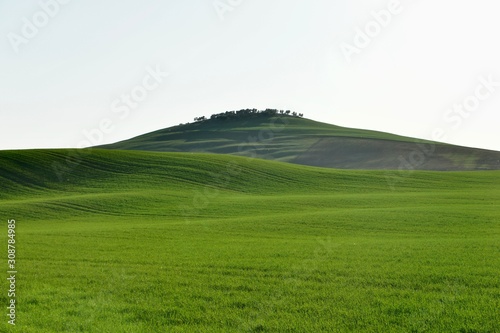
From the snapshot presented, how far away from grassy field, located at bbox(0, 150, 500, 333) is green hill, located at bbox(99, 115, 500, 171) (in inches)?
1708

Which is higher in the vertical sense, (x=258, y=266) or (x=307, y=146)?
(x=307, y=146)

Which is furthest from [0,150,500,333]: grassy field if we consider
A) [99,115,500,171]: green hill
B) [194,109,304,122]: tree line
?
[194,109,304,122]: tree line

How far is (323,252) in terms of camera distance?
16.9m

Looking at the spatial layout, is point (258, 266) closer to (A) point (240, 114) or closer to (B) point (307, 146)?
(B) point (307, 146)

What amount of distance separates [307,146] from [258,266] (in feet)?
296

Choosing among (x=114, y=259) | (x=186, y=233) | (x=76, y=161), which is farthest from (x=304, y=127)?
(x=114, y=259)

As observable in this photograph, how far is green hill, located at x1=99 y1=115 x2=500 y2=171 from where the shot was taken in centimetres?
8144

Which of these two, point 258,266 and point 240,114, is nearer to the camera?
point 258,266

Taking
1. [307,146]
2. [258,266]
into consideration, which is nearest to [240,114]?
[307,146]

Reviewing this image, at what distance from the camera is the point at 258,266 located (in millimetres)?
14125

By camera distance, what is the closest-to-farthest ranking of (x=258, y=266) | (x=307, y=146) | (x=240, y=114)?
(x=258, y=266) < (x=307, y=146) < (x=240, y=114)

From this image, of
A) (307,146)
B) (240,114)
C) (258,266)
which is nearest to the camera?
(258,266)

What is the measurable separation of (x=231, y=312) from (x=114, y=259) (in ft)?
23.9

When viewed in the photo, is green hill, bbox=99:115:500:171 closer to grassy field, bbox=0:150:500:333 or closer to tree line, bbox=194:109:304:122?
tree line, bbox=194:109:304:122
